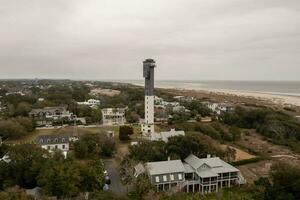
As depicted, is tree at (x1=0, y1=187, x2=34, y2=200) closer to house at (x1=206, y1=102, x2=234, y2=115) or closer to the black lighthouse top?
the black lighthouse top

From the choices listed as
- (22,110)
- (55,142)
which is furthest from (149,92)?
(22,110)

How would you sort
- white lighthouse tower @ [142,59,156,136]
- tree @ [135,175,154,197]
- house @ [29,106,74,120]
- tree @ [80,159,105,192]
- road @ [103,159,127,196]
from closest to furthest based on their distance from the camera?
tree @ [135,175,154,197], tree @ [80,159,105,192], road @ [103,159,127,196], white lighthouse tower @ [142,59,156,136], house @ [29,106,74,120]

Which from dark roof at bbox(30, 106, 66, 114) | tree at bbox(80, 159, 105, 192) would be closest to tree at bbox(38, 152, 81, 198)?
tree at bbox(80, 159, 105, 192)

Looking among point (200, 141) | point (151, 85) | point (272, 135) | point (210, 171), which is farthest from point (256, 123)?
point (210, 171)

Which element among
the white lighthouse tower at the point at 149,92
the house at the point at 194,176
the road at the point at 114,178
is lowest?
the road at the point at 114,178

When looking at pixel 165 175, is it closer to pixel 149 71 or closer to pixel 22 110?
pixel 149 71

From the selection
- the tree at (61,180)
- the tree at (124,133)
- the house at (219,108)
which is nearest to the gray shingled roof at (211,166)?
the tree at (61,180)

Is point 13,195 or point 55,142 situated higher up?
point 13,195

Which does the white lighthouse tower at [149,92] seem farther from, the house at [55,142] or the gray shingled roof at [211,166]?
the gray shingled roof at [211,166]
